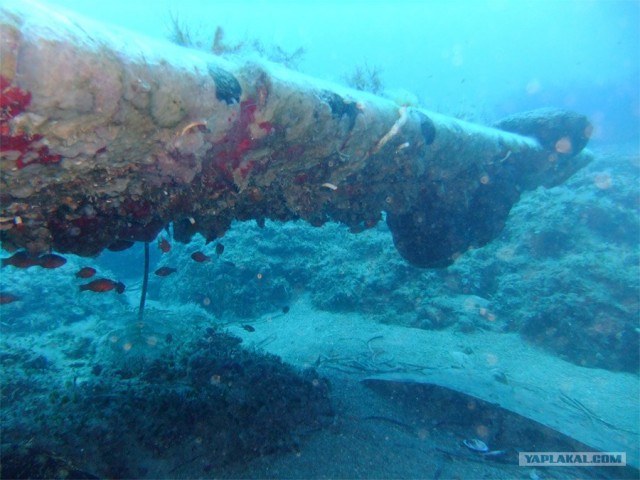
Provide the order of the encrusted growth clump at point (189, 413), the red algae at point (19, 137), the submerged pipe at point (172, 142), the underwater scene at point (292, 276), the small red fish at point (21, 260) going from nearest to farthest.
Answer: the red algae at point (19, 137)
the submerged pipe at point (172, 142)
the underwater scene at point (292, 276)
the small red fish at point (21, 260)
the encrusted growth clump at point (189, 413)

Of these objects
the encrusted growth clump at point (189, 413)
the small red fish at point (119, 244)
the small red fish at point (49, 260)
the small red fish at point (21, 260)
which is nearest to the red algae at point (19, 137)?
the small red fish at point (119, 244)

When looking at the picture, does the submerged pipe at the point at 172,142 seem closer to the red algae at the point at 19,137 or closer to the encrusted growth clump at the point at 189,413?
the red algae at the point at 19,137

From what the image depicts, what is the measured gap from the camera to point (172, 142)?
2432 mm

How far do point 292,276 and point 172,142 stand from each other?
32.9 ft

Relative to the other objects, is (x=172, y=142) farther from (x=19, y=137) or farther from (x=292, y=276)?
(x=292, y=276)

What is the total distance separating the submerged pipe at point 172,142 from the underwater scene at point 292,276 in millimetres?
16

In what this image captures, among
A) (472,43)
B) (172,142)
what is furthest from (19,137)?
(472,43)

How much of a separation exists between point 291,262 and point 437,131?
854 centimetres

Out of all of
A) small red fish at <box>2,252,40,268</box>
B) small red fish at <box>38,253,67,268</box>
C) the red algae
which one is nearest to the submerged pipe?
the red algae

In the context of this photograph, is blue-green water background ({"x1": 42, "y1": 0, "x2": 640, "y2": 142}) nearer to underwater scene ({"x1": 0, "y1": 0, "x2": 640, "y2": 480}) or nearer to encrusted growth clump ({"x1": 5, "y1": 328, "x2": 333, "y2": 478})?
underwater scene ({"x1": 0, "y1": 0, "x2": 640, "y2": 480})

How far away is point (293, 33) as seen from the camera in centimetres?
11581

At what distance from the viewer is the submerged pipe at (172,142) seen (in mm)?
1728

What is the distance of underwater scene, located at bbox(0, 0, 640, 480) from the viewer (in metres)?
2.25

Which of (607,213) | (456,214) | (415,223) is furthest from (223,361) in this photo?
(607,213)
